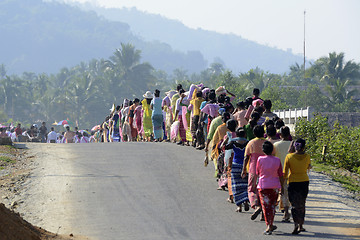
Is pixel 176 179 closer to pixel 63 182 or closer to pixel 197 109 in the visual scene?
pixel 63 182

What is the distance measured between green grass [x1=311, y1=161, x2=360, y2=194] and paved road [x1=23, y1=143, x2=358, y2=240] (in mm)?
3513

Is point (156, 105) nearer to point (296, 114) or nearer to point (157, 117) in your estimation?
point (157, 117)

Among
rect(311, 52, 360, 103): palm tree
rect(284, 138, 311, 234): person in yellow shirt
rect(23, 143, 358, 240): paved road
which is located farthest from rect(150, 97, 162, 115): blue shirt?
rect(311, 52, 360, 103): palm tree

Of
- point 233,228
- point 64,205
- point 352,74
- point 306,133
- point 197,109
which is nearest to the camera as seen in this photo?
point 233,228

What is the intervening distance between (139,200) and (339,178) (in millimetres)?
7740

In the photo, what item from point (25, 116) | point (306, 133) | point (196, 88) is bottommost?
point (25, 116)

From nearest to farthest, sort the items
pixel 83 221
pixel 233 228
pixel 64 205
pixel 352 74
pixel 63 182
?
pixel 233 228 → pixel 83 221 → pixel 64 205 → pixel 63 182 → pixel 352 74

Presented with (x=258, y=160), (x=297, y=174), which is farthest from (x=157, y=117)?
(x=297, y=174)

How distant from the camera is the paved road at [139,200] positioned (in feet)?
33.0

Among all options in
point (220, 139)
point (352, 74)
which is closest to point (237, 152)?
point (220, 139)

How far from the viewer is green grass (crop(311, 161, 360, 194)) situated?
55.3ft

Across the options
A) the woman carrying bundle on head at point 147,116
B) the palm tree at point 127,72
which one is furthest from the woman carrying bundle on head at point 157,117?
the palm tree at point 127,72

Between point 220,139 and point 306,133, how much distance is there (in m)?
12.1

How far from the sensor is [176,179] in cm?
1438
